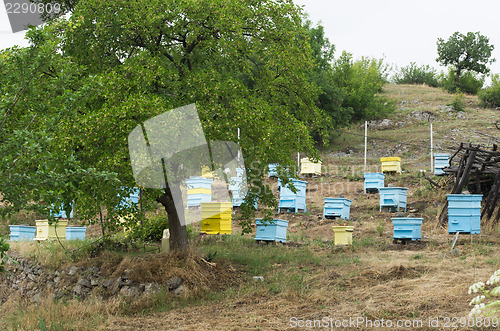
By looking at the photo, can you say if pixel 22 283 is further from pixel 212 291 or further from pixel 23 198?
pixel 23 198

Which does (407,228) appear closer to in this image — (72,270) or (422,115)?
(72,270)

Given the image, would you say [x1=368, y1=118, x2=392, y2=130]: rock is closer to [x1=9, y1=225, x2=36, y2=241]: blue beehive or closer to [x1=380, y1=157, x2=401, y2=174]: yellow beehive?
[x1=380, y1=157, x2=401, y2=174]: yellow beehive

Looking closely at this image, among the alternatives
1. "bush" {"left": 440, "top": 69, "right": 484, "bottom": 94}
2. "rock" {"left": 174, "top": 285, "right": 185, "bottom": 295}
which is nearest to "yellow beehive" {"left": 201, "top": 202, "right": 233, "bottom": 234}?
"rock" {"left": 174, "top": 285, "right": 185, "bottom": 295}

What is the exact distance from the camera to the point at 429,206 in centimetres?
1784

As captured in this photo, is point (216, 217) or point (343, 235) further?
point (216, 217)

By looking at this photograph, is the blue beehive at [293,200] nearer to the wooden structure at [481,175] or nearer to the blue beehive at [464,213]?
the wooden structure at [481,175]

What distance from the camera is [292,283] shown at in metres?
10.2

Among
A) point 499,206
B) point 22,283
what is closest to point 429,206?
point 499,206

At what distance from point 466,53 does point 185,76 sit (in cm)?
4790

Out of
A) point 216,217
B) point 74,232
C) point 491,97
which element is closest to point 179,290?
point 216,217

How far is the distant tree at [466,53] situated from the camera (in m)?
49.5

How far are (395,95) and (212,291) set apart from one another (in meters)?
38.9

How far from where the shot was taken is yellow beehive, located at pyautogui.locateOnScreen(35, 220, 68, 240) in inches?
588

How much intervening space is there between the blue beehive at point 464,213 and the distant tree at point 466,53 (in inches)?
1642
